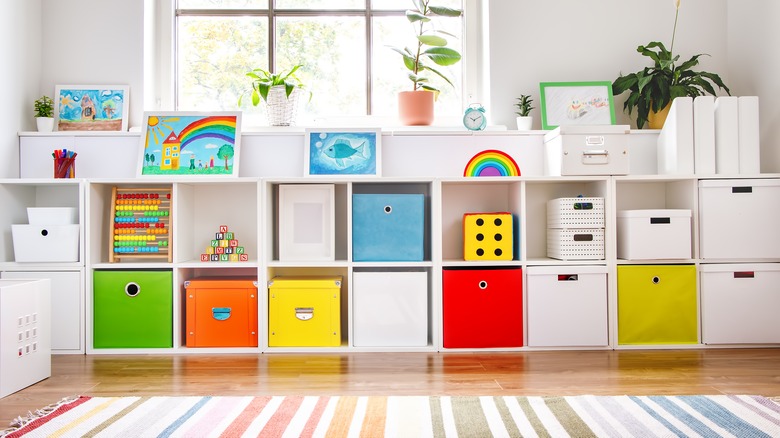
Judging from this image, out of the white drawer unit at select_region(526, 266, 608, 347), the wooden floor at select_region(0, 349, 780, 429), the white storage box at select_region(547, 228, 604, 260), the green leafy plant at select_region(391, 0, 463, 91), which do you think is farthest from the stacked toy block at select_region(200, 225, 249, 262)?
the white storage box at select_region(547, 228, 604, 260)

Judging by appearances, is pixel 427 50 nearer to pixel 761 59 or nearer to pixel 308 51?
pixel 308 51

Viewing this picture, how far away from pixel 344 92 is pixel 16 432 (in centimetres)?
232

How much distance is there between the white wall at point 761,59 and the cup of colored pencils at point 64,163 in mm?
A: 3499

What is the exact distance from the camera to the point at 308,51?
3416mm

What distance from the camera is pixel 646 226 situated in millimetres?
2775

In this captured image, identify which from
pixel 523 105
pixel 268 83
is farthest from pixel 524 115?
pixel 268 83

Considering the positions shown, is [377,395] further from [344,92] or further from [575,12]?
[575,12]

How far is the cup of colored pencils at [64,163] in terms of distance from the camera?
114 inches

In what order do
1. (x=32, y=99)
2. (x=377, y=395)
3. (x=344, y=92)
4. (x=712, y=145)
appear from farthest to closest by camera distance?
(x=344, y=92), (x=32, y=99), (x=712, y=145), (x=377, y=395)

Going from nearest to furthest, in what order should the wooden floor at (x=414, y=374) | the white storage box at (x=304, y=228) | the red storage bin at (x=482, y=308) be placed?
the wooden floor at (x=414, y=374), the red storage bin at (x=482, y=308), the white storage box at (x=304, y=228)

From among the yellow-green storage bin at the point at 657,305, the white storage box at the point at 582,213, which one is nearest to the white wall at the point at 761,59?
the yellow-green storage bin at the point at 657,305

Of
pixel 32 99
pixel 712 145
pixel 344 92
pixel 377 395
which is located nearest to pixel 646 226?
pixel 712 145

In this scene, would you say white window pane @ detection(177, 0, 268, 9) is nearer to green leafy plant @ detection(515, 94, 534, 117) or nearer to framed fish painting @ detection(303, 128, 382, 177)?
framed fish painting @ detection(303, 128, 382, 177)

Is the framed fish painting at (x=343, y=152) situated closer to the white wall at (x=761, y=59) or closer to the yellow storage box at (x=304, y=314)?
the yellow storage box at (x=304, y=314)
